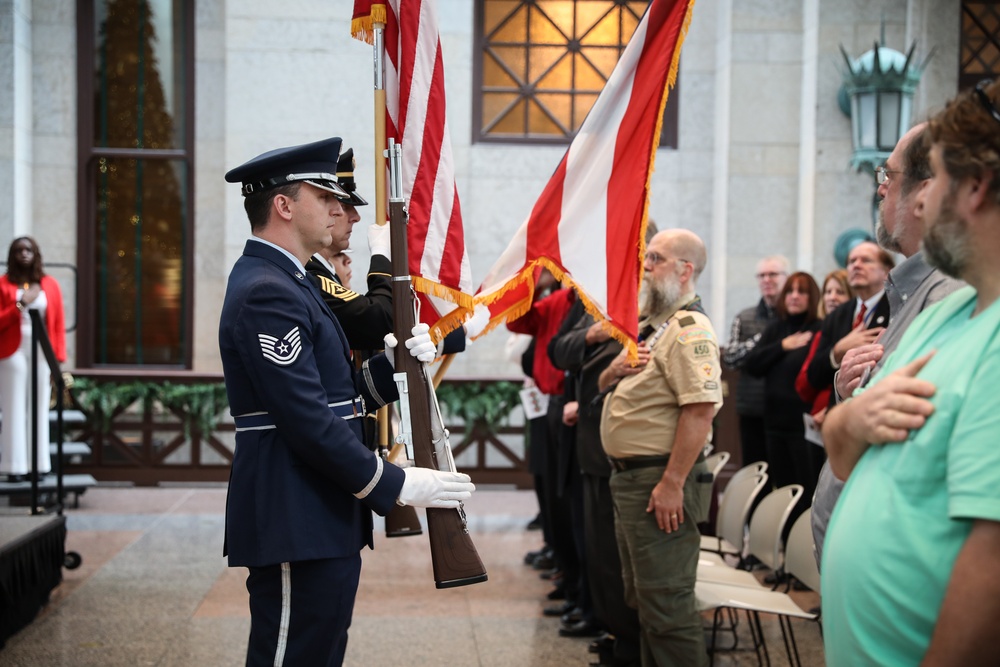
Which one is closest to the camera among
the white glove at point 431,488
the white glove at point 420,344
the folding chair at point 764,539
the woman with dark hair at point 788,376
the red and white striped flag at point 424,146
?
the white glove at point 431,488

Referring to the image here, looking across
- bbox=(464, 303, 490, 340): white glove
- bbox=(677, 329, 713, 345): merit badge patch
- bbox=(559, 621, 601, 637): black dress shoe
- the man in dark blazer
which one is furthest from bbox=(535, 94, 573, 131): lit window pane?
bbox=(677, 329, 713, 345): merit badge patch

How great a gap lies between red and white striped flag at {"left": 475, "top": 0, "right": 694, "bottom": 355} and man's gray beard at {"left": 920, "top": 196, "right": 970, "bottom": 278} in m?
2.24

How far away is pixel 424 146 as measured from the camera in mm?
3525

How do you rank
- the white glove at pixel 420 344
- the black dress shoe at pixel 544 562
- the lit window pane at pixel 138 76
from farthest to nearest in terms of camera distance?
the lit window pane at pixel 138 76 → the black dress shoe at pixel 544 562 → the white glove at pixel 420 344

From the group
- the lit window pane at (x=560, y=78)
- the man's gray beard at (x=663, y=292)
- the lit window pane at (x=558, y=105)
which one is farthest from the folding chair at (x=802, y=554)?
the lit window pane at (x=560, y=78)

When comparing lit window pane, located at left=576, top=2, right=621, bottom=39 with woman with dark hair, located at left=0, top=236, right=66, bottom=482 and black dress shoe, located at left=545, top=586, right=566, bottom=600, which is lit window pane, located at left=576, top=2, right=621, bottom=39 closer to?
woman with dark hair, located at left=0, top=236, right=66, bottom=482

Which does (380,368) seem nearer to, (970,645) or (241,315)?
(241,315)

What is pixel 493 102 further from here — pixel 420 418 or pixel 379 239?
pixel 420 418

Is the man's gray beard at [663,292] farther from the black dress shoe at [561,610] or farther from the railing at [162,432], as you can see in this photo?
the railing at [162,432]

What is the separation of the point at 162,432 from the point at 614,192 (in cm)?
671

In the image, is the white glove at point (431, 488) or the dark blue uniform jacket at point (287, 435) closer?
the dark blue uniform jacket at point (287, 435)

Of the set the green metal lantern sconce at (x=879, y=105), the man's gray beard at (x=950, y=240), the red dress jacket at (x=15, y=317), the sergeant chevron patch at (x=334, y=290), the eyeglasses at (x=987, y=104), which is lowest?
the red dress jacket at (x=15, y=317)

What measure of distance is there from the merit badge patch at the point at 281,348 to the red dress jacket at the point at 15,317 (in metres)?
5.91

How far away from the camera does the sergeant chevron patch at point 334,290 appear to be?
337 cm
